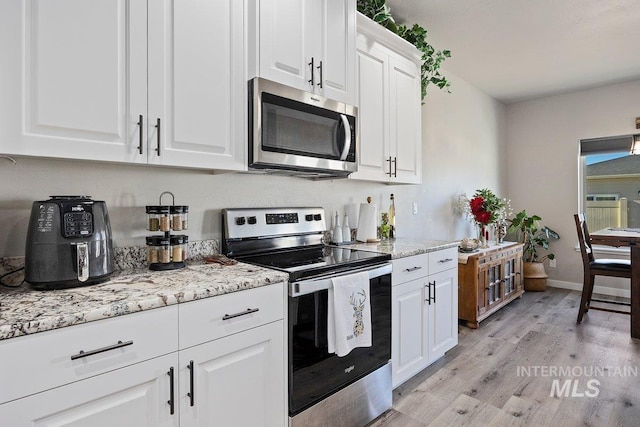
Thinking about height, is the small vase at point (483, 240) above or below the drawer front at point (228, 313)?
above

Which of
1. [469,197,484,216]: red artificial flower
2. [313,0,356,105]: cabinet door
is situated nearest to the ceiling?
[313,0,356,105]: cabinet door

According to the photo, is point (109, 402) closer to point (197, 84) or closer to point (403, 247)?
point (197, 84)

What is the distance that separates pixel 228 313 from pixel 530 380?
215 centimetres

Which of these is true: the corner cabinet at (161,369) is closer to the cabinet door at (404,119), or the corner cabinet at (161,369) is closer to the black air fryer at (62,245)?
the black air fryer at (62,245)

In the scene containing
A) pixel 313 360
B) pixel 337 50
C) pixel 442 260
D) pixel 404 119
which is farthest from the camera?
pixel 404 119

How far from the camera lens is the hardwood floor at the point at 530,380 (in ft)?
6.35

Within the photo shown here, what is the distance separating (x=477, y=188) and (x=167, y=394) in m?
4.27

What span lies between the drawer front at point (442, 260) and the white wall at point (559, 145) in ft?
10.2

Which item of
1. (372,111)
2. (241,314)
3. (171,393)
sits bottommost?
(171,393)

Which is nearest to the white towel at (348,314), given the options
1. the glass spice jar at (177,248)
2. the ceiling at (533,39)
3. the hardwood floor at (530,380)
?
the hardwood floor at (530,380)

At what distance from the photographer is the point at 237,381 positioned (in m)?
1.32

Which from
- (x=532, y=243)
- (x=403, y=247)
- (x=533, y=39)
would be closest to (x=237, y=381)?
(x=403, y=247)

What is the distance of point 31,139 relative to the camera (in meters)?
→ 1.11

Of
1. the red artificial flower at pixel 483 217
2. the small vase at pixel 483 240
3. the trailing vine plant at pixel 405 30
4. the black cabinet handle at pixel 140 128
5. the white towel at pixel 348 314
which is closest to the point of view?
the black cabinet handle at pixel 140 128
